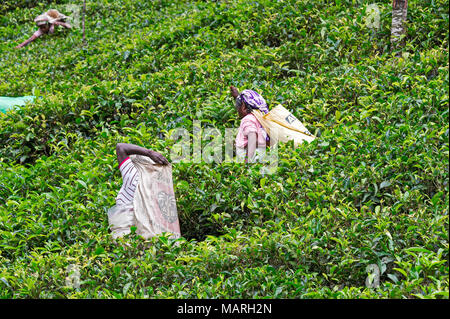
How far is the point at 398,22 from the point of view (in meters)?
8.22

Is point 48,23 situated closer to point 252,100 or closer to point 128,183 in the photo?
point 252,100

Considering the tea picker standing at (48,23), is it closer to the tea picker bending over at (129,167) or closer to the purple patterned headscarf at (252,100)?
the purple patterned headscarf at (252,100)

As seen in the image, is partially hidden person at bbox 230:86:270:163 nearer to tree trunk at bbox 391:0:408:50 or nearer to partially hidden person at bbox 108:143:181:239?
partially hidden person at bbox 108:143:181:239

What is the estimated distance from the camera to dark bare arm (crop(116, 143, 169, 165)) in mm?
5633

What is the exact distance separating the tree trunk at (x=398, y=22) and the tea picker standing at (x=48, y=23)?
705 centimetres

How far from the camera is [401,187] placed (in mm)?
5594

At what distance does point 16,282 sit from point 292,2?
6.36 meters

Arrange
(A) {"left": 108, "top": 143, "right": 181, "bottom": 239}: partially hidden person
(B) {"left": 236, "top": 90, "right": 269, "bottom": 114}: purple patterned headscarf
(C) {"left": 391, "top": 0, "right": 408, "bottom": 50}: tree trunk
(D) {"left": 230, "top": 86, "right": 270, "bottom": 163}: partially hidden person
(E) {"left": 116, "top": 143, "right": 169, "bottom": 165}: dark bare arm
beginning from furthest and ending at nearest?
(C) {"left": 391, "top": 0, "right": 408, "bottom": 50}: tree trunk → (B) {"left": 236, "top": 90, "right": 269, "bottom": 114}: purple patterned headscarf → (D) {"left": 230, "top": 86, "right": 270, "bottom": 163}: partially hidden person → (E) {"left": 116, "top": 143, "right": 169, "bottom": 165}: dark bare arm → (A) {"left": 108, "top": 143, "right": 181, "bottom": 239}: partially hidden person

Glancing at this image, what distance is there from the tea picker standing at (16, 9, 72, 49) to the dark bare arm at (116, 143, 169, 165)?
747cm

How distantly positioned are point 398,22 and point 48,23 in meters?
7.36

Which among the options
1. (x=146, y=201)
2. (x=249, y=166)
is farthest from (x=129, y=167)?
(x=249, y=166)

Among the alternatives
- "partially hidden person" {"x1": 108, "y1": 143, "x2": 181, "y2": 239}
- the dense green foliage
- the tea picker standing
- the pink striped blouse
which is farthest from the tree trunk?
the tea picker standing

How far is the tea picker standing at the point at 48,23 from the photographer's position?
41.6ft

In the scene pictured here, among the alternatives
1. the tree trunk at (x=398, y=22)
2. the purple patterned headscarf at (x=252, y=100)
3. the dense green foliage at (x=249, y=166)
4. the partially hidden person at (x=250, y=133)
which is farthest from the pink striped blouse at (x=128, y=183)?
the tree trunk at (x=398, y=22)
